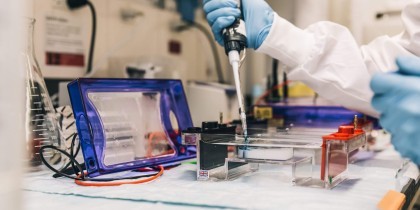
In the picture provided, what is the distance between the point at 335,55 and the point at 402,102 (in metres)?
0.54

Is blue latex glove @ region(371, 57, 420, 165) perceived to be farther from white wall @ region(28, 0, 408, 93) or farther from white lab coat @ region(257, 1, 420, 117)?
white wall @ region(28, 0, 408, 93)

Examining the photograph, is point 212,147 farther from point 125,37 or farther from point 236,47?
point 125,37

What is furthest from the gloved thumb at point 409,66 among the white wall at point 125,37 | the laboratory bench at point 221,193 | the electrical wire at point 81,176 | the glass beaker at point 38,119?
the white wall at point 125,37

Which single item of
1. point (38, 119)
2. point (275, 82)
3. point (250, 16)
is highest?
point (250, 16)

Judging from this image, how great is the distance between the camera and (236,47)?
1.05 meters

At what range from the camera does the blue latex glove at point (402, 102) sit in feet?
2.36

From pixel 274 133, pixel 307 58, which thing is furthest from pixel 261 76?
pixel 274 133

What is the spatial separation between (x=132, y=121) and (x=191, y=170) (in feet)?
0.67

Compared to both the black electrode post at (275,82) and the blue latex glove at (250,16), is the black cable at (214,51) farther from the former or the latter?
the blue latex glove at (250,16)

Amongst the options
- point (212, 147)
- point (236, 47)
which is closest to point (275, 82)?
point (236, 47)

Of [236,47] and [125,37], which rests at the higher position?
[125,37]

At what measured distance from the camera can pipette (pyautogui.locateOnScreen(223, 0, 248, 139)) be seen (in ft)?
3.41

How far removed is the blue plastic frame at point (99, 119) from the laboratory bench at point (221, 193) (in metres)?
0.07

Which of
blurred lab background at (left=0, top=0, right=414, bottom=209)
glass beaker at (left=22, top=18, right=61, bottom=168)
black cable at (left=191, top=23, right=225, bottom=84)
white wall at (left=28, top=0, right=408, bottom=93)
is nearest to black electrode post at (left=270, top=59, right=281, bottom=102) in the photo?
blurred lab background at (left=0, top=0, right=414, bottom=209)
